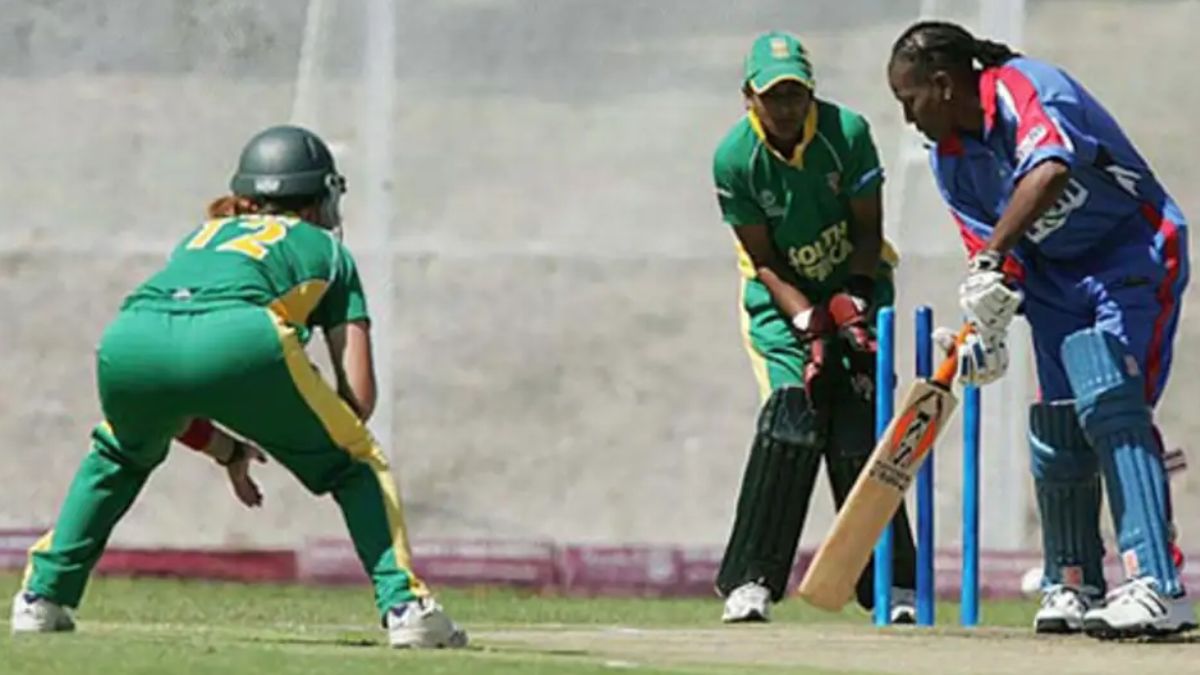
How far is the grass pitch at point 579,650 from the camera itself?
20.3 ft

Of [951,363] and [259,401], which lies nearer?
[259,401]

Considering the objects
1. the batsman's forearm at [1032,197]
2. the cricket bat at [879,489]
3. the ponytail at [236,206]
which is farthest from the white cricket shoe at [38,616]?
the batsman's forearm at [1032,197]

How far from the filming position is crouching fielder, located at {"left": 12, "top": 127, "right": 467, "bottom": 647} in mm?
6770

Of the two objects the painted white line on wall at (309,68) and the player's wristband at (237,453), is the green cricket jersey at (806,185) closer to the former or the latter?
the player's wristband at (237,453)

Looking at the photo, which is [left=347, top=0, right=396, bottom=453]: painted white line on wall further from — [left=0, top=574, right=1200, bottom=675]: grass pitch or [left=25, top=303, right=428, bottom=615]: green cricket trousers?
[left=25, top=303, right=428, bottom=615]: green cricket trousers

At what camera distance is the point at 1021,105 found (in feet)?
23.9

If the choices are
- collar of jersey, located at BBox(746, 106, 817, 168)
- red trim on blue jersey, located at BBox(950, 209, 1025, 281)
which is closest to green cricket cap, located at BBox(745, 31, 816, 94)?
collar of jersey, located at BBox(746, 106, 817, 168)

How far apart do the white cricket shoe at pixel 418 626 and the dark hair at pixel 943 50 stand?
167 cm

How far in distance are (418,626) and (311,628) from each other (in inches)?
64.2

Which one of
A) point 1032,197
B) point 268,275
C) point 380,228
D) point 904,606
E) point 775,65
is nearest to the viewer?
point 268,275

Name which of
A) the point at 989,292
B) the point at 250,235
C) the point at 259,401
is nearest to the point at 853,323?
the point at 989,292

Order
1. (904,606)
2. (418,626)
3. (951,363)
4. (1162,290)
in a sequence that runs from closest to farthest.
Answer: (418,626)
(1162,290)
(951,363)
(904,606)

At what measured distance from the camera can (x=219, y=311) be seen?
6.82 metres

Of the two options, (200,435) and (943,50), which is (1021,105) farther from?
(200,435)
